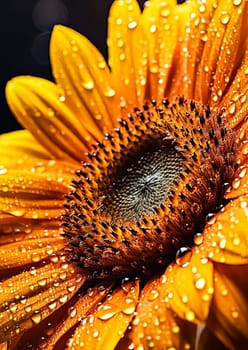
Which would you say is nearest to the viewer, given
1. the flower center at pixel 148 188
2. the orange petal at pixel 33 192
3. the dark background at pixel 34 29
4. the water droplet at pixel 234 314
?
the water droplet at pixel 234 314

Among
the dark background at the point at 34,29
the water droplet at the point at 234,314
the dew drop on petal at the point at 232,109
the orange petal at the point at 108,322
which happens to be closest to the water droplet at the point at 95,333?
the orange petal at the point at 108,322

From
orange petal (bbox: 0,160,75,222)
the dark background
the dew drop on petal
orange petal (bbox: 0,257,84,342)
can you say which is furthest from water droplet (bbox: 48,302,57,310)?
the dark background

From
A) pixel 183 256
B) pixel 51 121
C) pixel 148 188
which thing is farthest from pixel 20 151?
pixel 183 256

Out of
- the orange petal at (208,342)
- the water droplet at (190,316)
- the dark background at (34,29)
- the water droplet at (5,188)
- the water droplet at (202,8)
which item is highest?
the dark background at (34,29)

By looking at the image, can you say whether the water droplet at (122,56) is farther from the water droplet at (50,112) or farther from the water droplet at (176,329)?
the water droplet at (176,329)

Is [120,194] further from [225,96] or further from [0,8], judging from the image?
[0,8]

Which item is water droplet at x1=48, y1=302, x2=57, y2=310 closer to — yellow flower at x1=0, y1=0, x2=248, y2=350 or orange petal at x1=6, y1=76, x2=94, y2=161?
yellow flower at x1=0, y1=0, x2=248, y2=350

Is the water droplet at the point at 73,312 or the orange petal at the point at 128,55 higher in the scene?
the orange petal at the point at 128,55

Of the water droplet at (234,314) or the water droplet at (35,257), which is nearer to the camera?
the water droplet at (234,314)

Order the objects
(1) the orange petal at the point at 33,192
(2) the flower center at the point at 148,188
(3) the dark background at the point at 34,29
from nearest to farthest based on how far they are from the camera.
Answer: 1. (2) the flower center at the point at 148,188
2. (1) the orange petal at the point at 33,192
3. (3) the dark background at the point at 34,29

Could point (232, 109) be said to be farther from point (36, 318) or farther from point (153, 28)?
point (36, 318)
